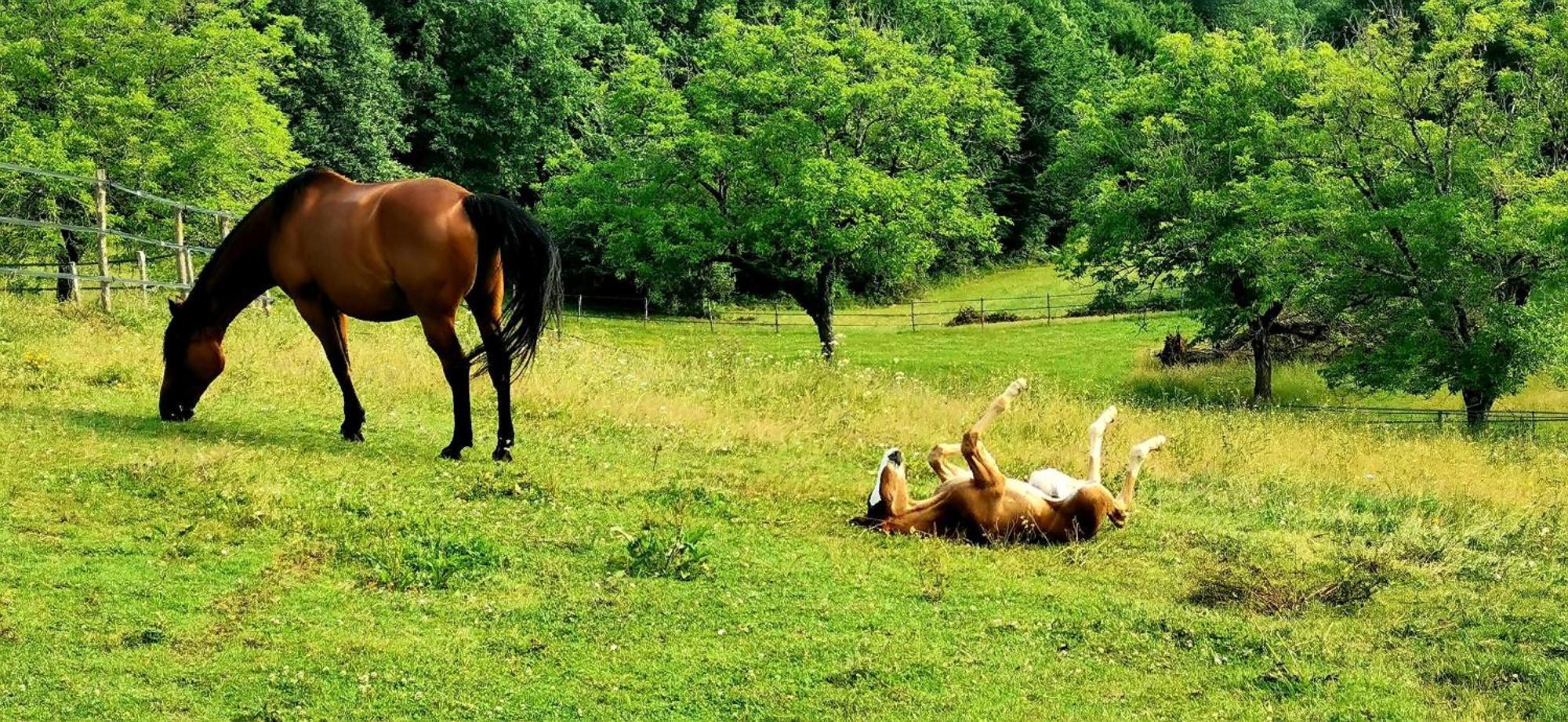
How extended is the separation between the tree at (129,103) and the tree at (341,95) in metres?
21.3

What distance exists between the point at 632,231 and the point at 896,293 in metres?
28.9

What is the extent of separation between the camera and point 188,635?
6.09 metres

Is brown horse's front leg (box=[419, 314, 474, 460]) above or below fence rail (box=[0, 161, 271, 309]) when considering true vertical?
below

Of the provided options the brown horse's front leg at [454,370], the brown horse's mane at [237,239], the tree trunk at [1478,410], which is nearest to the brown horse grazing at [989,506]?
the brown horse's front leg at [454,370]

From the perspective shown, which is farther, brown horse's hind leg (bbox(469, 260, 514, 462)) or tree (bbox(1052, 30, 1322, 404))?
tree (bbox(1052, 30, 1322, 404))

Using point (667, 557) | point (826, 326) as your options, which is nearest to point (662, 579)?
point (667, 557)

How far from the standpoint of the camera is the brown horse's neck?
1099 centimetres

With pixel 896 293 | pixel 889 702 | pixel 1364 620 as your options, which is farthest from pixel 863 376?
pixel 896 293

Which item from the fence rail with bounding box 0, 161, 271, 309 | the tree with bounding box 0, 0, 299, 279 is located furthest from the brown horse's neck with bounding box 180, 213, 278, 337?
the tree with bounding box 0, 0, 299, 279

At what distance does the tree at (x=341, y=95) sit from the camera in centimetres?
5150

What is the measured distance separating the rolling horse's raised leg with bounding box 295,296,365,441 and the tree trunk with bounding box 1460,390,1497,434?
846 inches

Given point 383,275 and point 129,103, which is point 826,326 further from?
point 383,275

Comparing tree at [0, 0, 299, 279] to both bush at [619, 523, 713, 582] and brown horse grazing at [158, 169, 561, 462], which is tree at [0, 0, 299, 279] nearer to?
brown horse grazing at [158, 169, 561, 462]

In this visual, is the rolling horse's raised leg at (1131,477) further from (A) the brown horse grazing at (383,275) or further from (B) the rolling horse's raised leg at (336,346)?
(B) the rolling horse's raised leg at (336,346)
